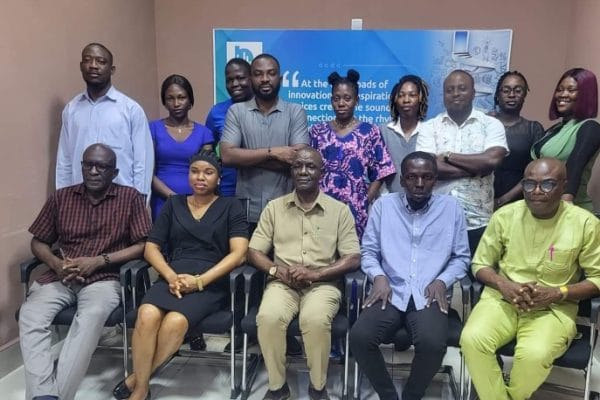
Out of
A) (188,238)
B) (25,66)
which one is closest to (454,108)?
(188,238)

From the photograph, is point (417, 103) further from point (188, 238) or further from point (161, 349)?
point (161, 349)

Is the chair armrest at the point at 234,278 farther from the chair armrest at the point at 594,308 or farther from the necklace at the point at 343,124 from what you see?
the chair armrest at the point at 594,308

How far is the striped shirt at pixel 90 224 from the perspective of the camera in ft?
9.08

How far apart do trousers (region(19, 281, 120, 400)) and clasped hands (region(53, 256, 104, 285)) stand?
61mm

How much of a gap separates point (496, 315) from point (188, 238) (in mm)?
1625

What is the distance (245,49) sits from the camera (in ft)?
14.5

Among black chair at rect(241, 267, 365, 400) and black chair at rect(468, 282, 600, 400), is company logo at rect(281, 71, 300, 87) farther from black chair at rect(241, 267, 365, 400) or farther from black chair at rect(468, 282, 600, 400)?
black chair at rect(468, 282, 600, 400)

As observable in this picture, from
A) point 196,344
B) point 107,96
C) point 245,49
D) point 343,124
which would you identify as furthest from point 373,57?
point 196,344

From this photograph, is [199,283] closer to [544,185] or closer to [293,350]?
[293,350]

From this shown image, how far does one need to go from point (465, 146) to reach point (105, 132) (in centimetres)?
208

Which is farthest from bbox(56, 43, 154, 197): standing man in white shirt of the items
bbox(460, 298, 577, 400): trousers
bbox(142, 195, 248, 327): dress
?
bbox(460, 298, 577, 400): trousers

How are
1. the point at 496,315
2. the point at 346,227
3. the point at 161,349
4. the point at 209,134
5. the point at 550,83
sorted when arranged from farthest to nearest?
1. the point at 550,83
2. the point at 209,134
3. the point at 346,227
4. the point at 161,349
5. the point at 496,315

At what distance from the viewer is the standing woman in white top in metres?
2.86

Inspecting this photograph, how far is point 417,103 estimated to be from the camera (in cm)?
287
